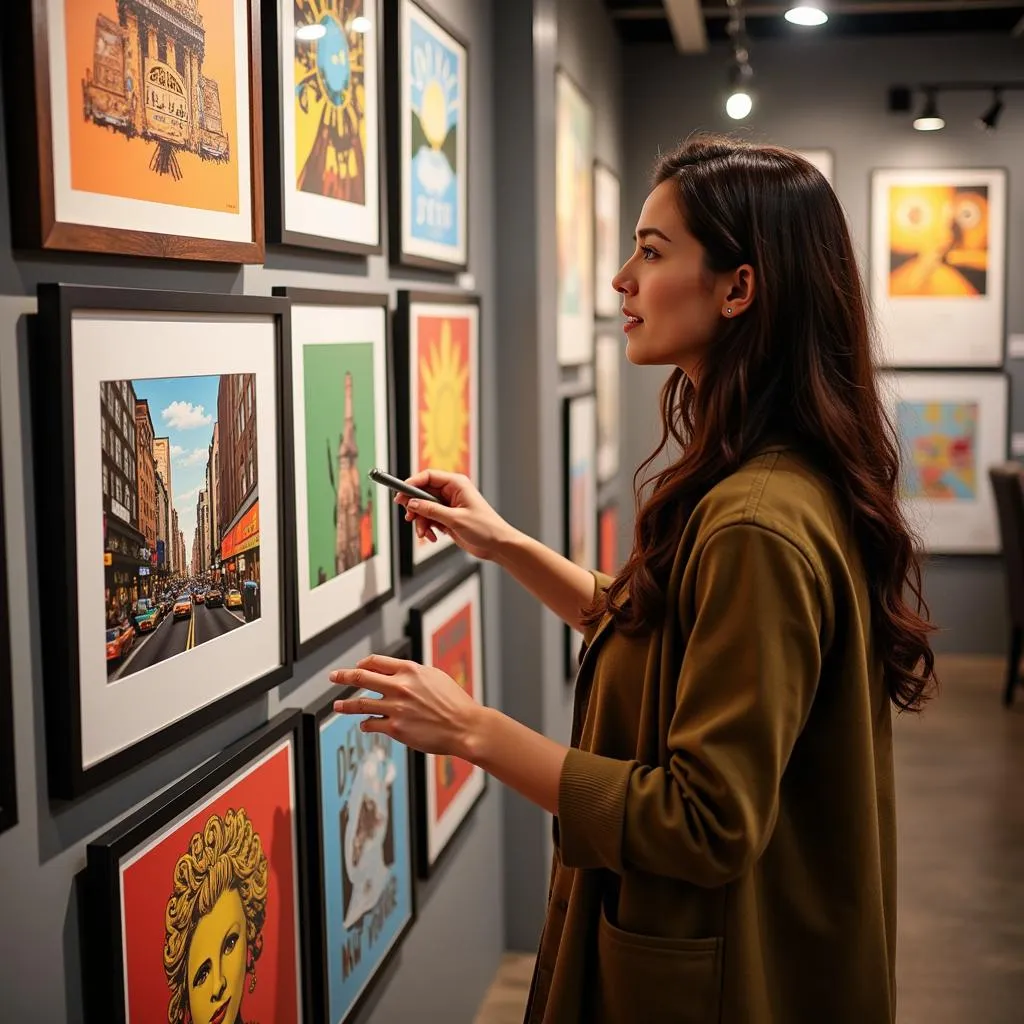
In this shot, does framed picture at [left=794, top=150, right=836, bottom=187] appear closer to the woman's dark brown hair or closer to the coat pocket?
the woman's dark brown hair

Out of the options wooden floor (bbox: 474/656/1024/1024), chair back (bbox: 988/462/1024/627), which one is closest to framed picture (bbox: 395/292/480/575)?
wooden floor (bbox: 474/656/1024/1024)

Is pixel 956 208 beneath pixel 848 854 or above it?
above

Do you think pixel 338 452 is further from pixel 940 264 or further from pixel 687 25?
pixel 940 264

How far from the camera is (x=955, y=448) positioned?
663 cm

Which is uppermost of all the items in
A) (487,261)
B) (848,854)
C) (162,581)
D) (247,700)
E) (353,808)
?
(487,261)

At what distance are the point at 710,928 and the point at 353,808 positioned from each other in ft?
2.80

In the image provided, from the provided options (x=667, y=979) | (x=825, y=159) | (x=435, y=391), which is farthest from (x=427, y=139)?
(x=825, y=159)

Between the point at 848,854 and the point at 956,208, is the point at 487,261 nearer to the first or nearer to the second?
the point at 848,854

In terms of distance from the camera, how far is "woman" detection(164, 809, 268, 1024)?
56.8 inches

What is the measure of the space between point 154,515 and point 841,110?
5.86 m

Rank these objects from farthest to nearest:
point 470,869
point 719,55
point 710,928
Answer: point 719,55 → point 470,869 → point 710,928

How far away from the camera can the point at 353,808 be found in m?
2.09

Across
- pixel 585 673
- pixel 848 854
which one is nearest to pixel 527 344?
pixel 585 673

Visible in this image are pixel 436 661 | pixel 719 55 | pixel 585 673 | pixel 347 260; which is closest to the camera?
pixel 585 673
